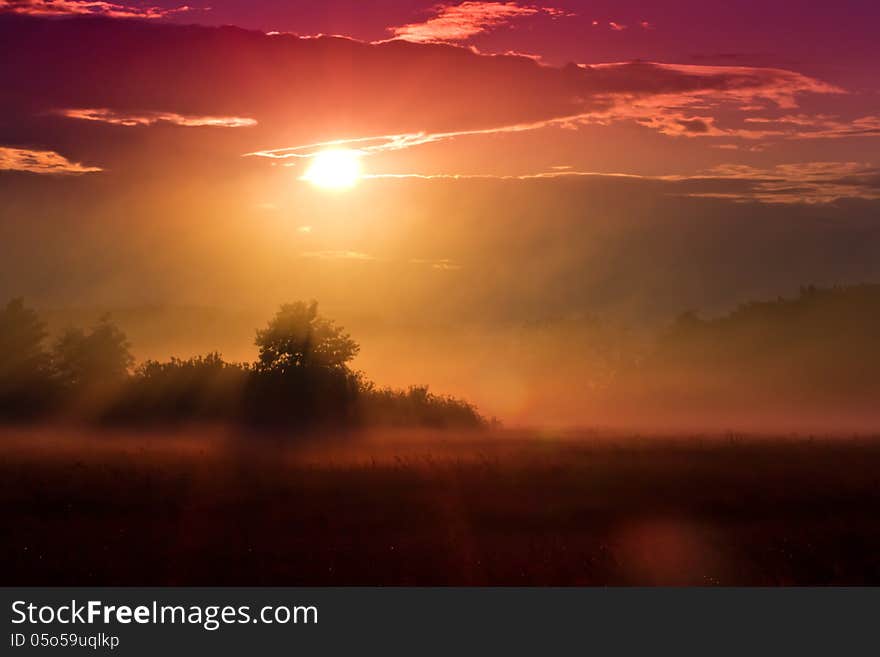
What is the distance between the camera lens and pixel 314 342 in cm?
7519

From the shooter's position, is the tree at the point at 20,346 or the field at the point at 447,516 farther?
the tree at the point at 20,346

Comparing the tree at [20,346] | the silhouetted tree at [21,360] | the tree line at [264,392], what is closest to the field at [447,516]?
the tree line at [264,392]

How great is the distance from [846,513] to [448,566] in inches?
489

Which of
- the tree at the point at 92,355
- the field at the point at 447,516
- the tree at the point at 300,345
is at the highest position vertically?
the field at the point at 447,516

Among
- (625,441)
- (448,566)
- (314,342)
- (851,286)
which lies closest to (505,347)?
(851,286)

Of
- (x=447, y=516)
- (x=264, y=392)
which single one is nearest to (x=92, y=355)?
(x=264, y=392)

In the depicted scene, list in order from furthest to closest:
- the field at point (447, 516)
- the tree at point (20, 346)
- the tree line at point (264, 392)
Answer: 1. the tree at point (20, 346)
2. the tree line at point (264, 392)
3. the field at point (447, 516)

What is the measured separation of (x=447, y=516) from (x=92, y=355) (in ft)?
199

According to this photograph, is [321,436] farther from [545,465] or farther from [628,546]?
[628,546]

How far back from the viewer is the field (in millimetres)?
22953

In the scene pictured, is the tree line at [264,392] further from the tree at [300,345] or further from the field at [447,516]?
the field at [447,516]

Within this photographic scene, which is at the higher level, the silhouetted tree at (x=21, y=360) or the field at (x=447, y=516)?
the field at (x=447, y=516)

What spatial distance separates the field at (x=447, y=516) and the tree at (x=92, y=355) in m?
38.3

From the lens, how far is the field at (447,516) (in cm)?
2295
